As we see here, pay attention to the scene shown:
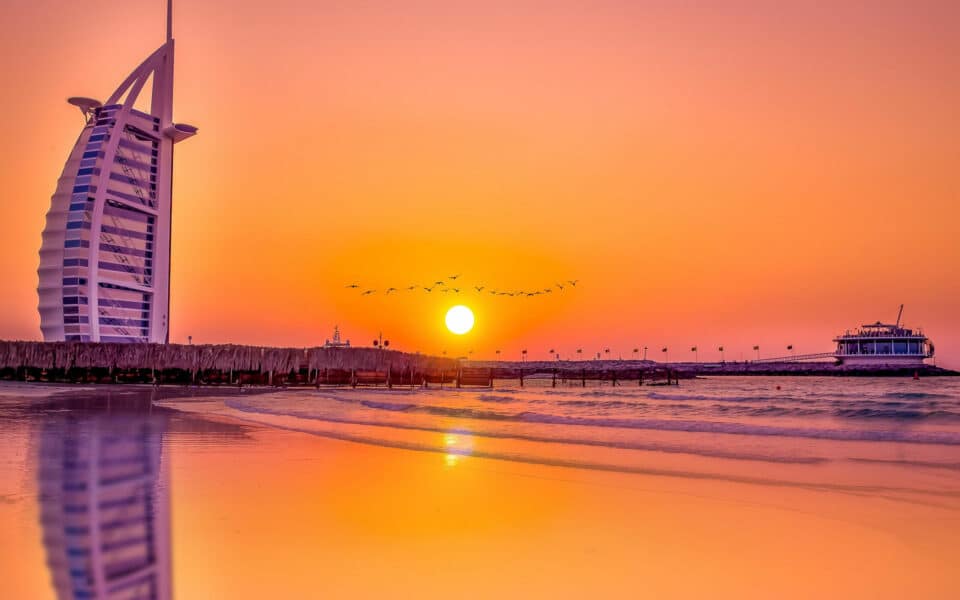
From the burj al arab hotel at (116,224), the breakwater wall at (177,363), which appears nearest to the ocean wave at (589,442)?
the breakwater wall at (177,363)

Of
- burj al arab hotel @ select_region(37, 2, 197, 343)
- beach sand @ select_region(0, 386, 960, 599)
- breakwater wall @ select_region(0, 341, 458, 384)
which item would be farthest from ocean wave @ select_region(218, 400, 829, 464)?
burj al arab hotel @ select_region(37, 2, 197, 343)

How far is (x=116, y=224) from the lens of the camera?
8981cm

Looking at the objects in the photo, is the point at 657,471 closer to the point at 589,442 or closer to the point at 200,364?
the point at 589,442

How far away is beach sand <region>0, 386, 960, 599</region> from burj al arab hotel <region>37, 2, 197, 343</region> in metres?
81.2

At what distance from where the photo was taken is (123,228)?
90438 mm

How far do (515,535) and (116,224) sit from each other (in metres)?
94.0

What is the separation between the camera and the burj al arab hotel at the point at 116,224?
83.1 metres

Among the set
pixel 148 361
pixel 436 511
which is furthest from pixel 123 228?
pixel 436 511

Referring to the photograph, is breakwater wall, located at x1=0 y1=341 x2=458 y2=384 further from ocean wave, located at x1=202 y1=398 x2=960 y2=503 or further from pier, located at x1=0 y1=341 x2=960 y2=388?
ocean wave, located at x1=202 y1=398 x2=960 y2=503

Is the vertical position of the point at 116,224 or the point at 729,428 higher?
the point at 116,224

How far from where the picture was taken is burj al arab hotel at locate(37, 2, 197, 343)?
273 feet

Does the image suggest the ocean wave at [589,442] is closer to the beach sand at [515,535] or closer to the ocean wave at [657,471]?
the ocean wave at [657,471]

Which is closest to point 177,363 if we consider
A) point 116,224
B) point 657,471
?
point 116,224

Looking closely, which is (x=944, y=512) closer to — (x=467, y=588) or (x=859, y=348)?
(x=467, y=588)
